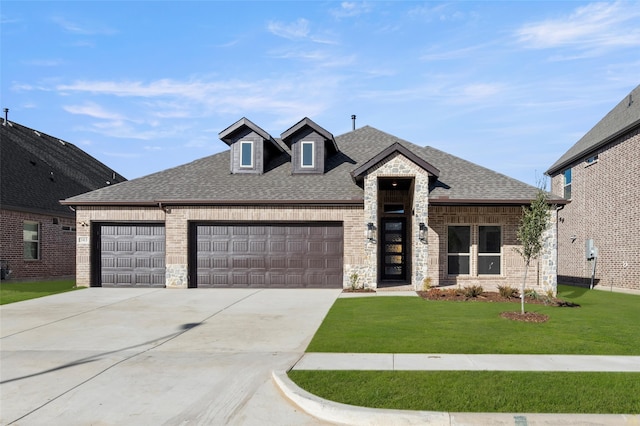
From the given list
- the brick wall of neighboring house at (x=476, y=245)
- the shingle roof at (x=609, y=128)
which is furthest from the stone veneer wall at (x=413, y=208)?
the shingle roof at (x=609, y=128)

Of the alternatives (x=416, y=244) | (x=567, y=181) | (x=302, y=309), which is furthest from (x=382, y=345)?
(x=567, y=181)

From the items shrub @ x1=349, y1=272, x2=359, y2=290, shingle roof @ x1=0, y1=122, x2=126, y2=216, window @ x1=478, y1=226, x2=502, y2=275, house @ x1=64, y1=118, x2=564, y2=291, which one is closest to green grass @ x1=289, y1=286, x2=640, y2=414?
shrub @ x1=349, y1=272, x2=359, y2=290

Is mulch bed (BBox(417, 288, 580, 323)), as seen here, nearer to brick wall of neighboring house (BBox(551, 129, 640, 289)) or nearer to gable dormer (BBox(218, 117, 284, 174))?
brick wall of neighboring house (BBox(551, 129, 640, 289))

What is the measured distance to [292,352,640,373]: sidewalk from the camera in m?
7.32

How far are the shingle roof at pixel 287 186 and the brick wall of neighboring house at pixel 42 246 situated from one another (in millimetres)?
4215

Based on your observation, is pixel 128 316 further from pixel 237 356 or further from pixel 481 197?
pixel 481 197

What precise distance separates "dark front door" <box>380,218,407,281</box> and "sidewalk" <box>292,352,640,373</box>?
41.9 feet

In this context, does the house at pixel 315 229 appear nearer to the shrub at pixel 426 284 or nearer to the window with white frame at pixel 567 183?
the shrub at pixel 426 284

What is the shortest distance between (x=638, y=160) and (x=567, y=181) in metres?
→ 7.80

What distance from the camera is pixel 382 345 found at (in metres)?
8.91

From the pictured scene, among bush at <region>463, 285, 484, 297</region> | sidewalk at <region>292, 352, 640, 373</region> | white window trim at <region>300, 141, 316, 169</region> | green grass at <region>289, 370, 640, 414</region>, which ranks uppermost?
white window trim at <region>300, 141, 316, 169</region>

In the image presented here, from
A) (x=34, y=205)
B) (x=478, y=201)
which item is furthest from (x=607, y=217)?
(x=34, y=205)

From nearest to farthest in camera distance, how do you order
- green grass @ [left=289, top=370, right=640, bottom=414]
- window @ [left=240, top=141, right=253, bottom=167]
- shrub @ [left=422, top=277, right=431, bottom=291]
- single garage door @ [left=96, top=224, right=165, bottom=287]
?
1. green grass @ [left=289, top=370, right=640, bottom=414]
2. shrub @ [left=422, top=277, right=431, bottom=291]
3. single garage door @ [left=96, top=224, right=165, bottom=287]
4. window @ [left=240, top=141, right=253, bottom=167]

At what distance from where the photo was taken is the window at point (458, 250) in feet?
61.9
